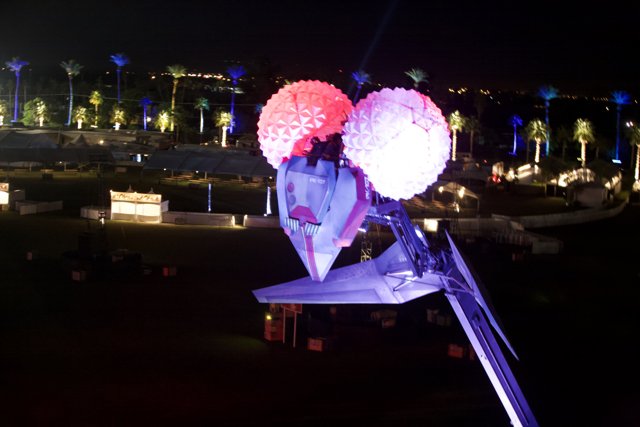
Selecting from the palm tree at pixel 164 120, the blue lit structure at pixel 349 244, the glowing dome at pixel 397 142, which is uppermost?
the palm tree at pixel 164 120

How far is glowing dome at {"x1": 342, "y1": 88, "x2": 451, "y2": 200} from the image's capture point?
16.9 m

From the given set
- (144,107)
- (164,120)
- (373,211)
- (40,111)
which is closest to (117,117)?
(164,120)

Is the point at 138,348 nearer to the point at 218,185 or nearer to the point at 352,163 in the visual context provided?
the point at 352,163

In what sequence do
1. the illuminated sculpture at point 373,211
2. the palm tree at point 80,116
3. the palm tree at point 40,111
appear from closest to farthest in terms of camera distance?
the illuminated sculpture at point 373,211 → the palm tree at point 80,116 → the palm tree at point 40,111

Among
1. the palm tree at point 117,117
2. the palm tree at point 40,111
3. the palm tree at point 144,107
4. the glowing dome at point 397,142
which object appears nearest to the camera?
the glowing dome at point 397,142

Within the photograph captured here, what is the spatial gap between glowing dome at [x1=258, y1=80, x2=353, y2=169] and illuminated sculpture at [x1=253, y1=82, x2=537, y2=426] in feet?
0.11

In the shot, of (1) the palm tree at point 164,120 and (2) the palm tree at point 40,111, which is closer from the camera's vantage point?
(1) the palm tree at point 164,120

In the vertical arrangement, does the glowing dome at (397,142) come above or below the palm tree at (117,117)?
below

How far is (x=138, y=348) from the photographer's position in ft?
63.3

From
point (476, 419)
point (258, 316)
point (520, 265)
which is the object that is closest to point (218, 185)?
point (520, 265)

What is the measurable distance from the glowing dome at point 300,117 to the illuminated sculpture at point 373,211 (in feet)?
0.11

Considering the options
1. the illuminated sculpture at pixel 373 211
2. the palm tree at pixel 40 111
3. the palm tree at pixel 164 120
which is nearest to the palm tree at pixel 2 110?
the palm tree at pixel 40 111

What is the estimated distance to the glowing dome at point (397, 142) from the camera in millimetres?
16891

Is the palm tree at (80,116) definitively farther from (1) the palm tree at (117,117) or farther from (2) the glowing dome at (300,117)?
(2) the glowing dome at (300,117)
